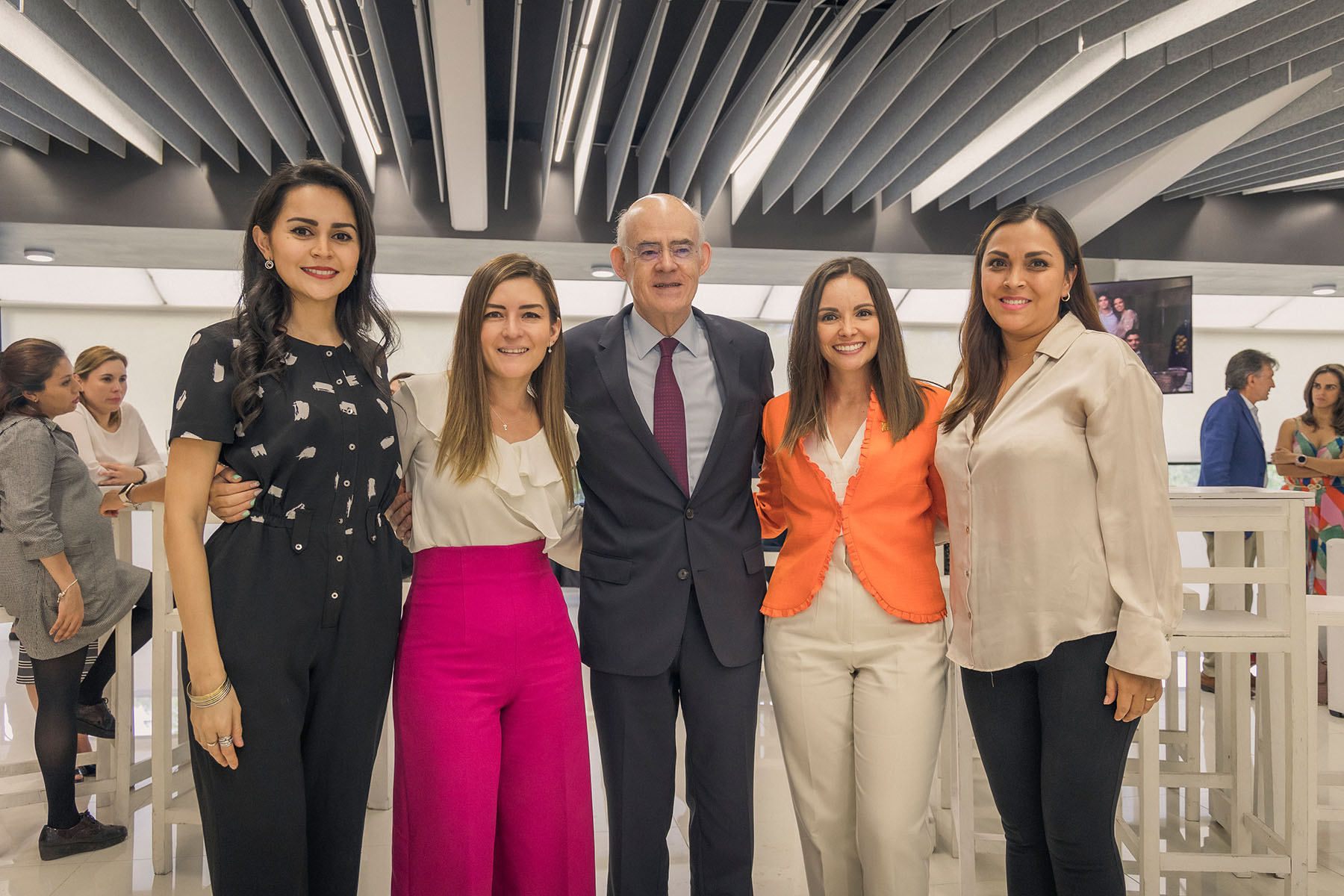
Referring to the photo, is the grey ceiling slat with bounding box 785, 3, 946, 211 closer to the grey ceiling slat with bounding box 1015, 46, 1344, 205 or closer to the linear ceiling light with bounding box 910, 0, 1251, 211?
the linear ceiling light with bounding box 910, 0, 1251, 211

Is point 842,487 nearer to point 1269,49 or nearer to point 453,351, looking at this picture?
point 453,351

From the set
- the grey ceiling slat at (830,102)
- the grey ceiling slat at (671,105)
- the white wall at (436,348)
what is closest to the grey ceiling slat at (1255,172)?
the white wall at (436,348)

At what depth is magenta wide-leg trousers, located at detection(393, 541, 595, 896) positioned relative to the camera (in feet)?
5.65

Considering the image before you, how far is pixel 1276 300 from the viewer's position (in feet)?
31.4

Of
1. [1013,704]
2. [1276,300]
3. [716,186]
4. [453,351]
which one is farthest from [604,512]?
[1276,300]

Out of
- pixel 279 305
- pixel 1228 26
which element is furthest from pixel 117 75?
pixel 1228 26

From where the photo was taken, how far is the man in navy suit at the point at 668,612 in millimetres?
1936

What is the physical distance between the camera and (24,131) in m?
4.86

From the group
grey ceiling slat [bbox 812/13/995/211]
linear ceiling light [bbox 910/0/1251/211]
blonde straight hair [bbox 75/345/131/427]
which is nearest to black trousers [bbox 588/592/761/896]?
grey ceiling slat [bbox 812/13/995/211]

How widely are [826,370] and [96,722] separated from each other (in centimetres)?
296

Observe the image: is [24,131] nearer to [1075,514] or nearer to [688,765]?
[688,765]

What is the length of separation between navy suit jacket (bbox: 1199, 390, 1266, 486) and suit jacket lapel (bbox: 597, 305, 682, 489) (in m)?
4.40

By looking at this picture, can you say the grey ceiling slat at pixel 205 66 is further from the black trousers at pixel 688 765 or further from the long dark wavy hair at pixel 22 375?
the black trousers at pixel 688 765

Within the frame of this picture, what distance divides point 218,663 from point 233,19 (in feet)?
10.8
